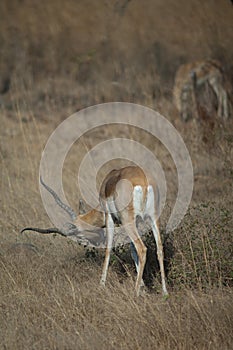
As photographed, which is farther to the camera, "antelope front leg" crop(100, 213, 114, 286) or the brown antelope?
the brown antelope

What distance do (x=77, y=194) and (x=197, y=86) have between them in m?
5.16

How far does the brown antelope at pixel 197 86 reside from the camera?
1225 centimetres

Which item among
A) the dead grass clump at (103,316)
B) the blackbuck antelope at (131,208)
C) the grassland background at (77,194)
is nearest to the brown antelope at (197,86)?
the grassland background at (77,194)

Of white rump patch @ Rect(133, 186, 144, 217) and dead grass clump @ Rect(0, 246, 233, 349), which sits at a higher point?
white rump patch @ Rect(133, 186, 144, 217)

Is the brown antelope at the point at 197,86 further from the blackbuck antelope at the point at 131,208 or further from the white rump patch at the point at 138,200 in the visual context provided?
the white rump patch at the point at 138,200

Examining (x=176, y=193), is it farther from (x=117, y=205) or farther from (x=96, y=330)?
(x=96, y=330)

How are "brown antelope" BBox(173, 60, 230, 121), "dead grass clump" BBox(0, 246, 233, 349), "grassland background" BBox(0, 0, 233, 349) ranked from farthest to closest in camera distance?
1. "brown antelope" BBox(173, 60, 230, 121)
2. "grassland background" BBox(0, 0, 233, 349)
3. "dead grass clump" BBox(0, 246, 233, 349)

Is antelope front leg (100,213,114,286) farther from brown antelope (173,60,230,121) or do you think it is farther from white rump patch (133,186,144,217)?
brown antelope (173,60,230,121)

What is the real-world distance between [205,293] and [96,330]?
3.54 ft

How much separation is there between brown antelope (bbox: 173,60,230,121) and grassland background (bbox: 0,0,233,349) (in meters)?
0.28

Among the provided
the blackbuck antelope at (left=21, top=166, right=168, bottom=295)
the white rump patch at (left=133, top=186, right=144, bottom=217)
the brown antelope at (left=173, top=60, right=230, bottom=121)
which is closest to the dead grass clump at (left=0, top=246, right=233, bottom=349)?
the blackbuck antelope at (left=21, top=166, right=168, bottom=295)

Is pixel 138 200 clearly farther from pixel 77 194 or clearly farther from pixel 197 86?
pixel 197 86

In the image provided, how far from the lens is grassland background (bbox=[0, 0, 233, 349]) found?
4.69 metres

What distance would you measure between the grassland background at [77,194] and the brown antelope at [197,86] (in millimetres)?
282
